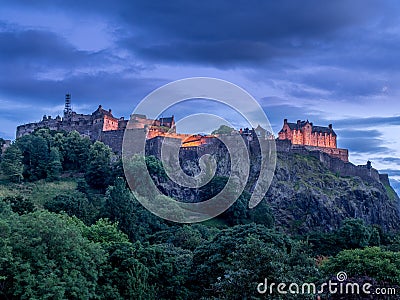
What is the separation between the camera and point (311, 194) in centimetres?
8425

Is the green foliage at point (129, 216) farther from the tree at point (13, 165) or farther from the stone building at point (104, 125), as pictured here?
the stone building at point (104, 125)

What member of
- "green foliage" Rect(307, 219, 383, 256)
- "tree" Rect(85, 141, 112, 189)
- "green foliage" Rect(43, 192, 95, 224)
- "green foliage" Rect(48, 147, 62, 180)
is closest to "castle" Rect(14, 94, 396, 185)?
"tree" Rect(85, 141, 112, 189)

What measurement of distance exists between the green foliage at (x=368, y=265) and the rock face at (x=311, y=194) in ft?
149

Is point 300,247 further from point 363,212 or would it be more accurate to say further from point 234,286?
point 363,212

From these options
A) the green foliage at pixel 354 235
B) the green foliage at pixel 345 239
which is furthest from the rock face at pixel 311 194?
the green foliage at pixel 354 235

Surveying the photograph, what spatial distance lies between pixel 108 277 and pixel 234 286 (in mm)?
11468

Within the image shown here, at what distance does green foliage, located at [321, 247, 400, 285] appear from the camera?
26047 millimetres

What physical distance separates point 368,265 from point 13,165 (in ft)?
174

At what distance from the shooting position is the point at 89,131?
9075 cm

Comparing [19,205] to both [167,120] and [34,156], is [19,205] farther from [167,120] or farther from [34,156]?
[167,120]

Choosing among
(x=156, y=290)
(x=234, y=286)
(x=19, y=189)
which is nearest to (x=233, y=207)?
(x=19, y=189)

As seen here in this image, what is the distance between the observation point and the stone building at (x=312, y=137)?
347ft

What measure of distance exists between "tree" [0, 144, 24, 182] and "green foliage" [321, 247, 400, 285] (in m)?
49.8

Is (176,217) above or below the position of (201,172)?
below
